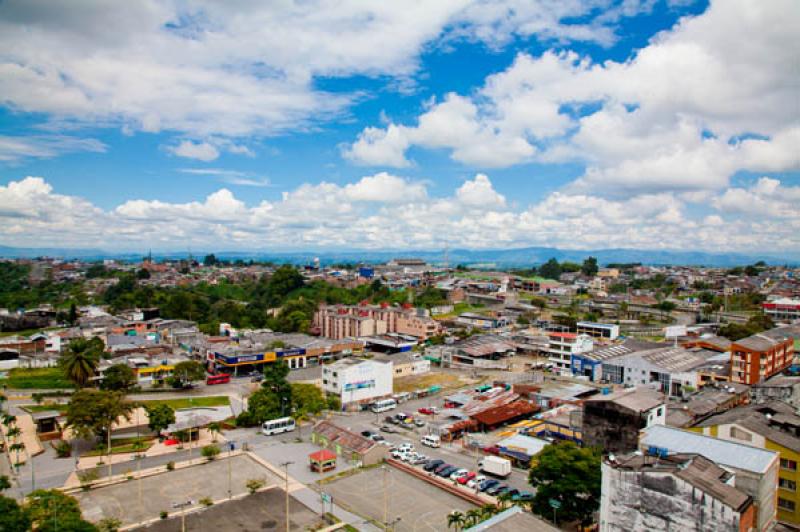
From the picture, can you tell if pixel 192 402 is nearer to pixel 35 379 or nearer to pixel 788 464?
pixel 35 379

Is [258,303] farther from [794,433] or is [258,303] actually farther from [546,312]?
[794,433]

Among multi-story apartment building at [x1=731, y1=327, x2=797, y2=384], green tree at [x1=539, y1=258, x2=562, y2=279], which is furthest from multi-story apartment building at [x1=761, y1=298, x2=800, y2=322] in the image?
green tree at [x1=539, y1=258, x2=562, y2=279]

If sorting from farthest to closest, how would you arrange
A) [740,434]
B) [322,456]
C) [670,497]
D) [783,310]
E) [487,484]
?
[783,310]
[322,456]
[487,484]
[740,434]
[670,497]

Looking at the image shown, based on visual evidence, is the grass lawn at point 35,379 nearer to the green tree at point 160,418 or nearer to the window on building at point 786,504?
the green tree at point 160,418

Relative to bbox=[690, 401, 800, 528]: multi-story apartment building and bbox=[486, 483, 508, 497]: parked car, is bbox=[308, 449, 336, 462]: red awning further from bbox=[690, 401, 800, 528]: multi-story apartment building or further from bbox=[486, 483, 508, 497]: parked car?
bbox=[690, 401, 800, 528]: multi-story apartment building

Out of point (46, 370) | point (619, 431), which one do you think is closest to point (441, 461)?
point (619, 431)

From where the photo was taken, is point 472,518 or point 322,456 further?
point 322,456

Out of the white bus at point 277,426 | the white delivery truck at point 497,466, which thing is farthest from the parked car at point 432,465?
the white bus at point 277,426

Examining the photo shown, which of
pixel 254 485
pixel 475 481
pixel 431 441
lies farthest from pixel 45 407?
pixel 475 481
